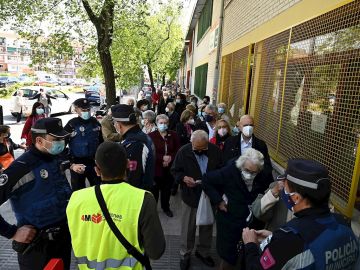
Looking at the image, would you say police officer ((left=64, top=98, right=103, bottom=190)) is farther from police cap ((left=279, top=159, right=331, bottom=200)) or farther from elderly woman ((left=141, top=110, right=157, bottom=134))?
police cap ((left=279, top=159, right=331, bottom=200))

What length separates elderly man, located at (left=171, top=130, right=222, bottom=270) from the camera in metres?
4.36

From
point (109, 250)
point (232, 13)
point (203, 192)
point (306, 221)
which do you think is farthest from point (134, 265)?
point (232, 13)

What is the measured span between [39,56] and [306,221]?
11.9 meters

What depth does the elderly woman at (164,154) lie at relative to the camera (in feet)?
19.2

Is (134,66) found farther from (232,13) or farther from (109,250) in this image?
(109,250)

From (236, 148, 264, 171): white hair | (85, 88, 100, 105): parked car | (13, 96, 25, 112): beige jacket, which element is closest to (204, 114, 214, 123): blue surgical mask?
(236, 148, 264, 171): white hair

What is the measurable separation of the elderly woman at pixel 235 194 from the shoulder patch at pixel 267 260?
1556 millimetres

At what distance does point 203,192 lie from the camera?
14.1 ft

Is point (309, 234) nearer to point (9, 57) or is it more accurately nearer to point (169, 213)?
point (169, 213)

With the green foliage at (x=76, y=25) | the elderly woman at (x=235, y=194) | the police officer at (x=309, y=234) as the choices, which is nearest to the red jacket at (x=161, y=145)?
the elderly woman at (x=235, y=194)

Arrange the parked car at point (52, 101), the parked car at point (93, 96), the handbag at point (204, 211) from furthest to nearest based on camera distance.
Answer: the parked car at point (93, 96), the parked car at point (52, 101), the handbag at point (204, 211)

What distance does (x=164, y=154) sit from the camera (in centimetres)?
595

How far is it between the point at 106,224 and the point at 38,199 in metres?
1.13

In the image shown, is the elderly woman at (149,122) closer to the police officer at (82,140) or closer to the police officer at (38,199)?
the police officer at (82,140)
